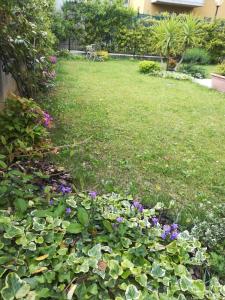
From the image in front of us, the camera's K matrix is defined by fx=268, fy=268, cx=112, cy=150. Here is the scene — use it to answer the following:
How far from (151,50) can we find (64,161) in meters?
12.6

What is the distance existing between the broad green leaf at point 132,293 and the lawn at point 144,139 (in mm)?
960

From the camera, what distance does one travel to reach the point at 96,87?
22.8ft

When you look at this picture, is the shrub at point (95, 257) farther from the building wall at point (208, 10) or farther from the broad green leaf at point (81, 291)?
the building wall at point (208, 10)

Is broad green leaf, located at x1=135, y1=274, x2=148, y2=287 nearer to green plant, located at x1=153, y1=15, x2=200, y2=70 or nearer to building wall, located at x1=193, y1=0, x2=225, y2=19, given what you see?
green plant, located at x1=153, y1=15, x2=200, y2=70

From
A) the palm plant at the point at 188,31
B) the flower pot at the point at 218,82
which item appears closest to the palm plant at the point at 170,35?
the palm plant at the point at 188,31

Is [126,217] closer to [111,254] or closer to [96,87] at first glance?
[111,254]

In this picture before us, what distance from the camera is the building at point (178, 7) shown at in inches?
758

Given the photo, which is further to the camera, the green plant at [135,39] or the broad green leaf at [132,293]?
the green plant at [135,39]

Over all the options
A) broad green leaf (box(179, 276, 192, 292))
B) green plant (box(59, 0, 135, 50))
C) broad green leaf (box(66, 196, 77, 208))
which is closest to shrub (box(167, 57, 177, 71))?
green plant (box(59, 0, 135, 50))

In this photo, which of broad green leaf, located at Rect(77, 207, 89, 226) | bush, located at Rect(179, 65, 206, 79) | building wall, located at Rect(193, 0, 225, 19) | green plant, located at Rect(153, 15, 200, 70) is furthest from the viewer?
building wall, located at Rect(193, 0, 225, 19)

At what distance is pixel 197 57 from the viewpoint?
43.7 ft

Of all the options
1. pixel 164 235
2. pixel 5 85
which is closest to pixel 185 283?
pixel 164 235

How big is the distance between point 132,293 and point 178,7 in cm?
2253

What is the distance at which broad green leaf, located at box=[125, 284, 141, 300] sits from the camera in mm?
1368
